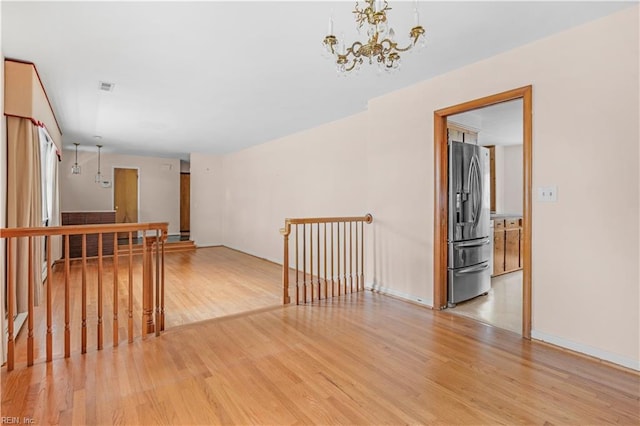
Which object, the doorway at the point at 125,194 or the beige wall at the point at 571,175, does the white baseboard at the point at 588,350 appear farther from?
the doorway at the point at 125,194

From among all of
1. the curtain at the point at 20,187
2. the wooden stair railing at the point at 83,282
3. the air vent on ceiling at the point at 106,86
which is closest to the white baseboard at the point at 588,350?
the wooden stair railing at the point at 83,282

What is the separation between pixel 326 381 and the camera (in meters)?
2.06

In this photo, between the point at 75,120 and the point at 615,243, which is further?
the point at 75,120

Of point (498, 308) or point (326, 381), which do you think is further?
point (498, 308)

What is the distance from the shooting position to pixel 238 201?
835 centimetres

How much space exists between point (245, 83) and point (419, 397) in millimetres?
3263

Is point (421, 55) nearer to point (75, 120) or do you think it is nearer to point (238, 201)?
point (75, 120)

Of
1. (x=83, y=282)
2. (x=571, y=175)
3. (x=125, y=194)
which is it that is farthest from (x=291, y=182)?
(x=125, y=194)

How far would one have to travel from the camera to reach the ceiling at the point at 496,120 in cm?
383

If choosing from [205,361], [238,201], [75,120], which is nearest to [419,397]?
[205,361]

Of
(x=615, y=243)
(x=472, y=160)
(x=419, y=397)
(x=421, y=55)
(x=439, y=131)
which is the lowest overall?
(x=419, y=397)

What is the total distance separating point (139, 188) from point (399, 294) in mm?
8103

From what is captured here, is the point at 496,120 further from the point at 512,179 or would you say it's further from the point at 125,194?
the point at 125,194

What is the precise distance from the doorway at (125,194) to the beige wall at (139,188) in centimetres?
12
